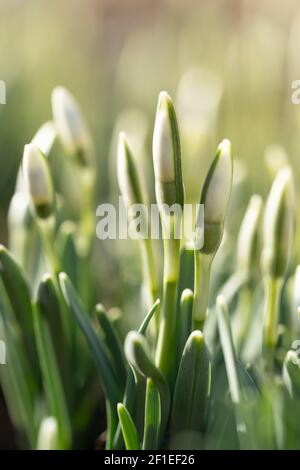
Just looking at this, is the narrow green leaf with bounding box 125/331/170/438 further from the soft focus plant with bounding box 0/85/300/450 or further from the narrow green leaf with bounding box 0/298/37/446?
the narrow green leaf with bounding box 0/298/37/446

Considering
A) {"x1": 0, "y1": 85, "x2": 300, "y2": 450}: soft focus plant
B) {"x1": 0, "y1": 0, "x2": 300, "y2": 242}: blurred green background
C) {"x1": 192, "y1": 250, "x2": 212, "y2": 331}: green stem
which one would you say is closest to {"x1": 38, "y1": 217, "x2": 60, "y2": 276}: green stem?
{"x1": 0, "y1": 85, "x2": 300, "y2": 450}: soft focus plant

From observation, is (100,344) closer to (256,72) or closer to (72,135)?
(72,135)

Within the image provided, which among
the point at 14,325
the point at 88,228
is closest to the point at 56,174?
the point at 88,228

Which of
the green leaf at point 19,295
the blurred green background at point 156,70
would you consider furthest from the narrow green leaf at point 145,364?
the blurred green background at point 156,70

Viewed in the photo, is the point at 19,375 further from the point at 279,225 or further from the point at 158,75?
the point at 158,75

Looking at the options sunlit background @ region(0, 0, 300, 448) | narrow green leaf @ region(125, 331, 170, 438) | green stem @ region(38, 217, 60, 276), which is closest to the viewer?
narrow green leaf @ region(125, 331, 170, 438)

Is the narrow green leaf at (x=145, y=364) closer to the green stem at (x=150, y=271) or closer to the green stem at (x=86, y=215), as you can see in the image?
the green stem at (x=150, y=271)

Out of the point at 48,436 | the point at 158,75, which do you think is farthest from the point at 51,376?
the point at 158,75
